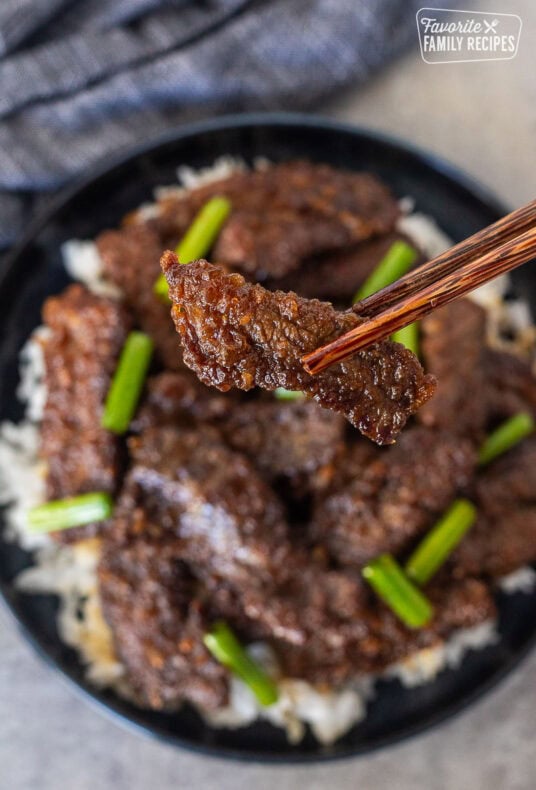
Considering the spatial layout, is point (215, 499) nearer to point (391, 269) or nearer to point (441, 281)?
point (391, 269)

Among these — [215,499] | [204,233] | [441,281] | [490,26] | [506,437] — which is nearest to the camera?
[441,281]

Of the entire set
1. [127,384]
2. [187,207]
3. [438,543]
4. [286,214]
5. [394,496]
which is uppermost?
[187,207]

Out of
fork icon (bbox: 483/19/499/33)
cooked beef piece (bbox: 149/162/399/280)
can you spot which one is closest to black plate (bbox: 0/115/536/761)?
cooked beef piece (bbox: 149/162/399/280)

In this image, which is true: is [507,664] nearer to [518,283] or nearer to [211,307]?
[518,283]

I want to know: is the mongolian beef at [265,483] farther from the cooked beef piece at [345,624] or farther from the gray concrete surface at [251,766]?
the gray concrete surface at [251,766]

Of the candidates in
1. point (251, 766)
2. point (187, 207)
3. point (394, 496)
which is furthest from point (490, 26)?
point (251, 766)

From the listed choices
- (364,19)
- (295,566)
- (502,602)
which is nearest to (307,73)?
(364,19)
